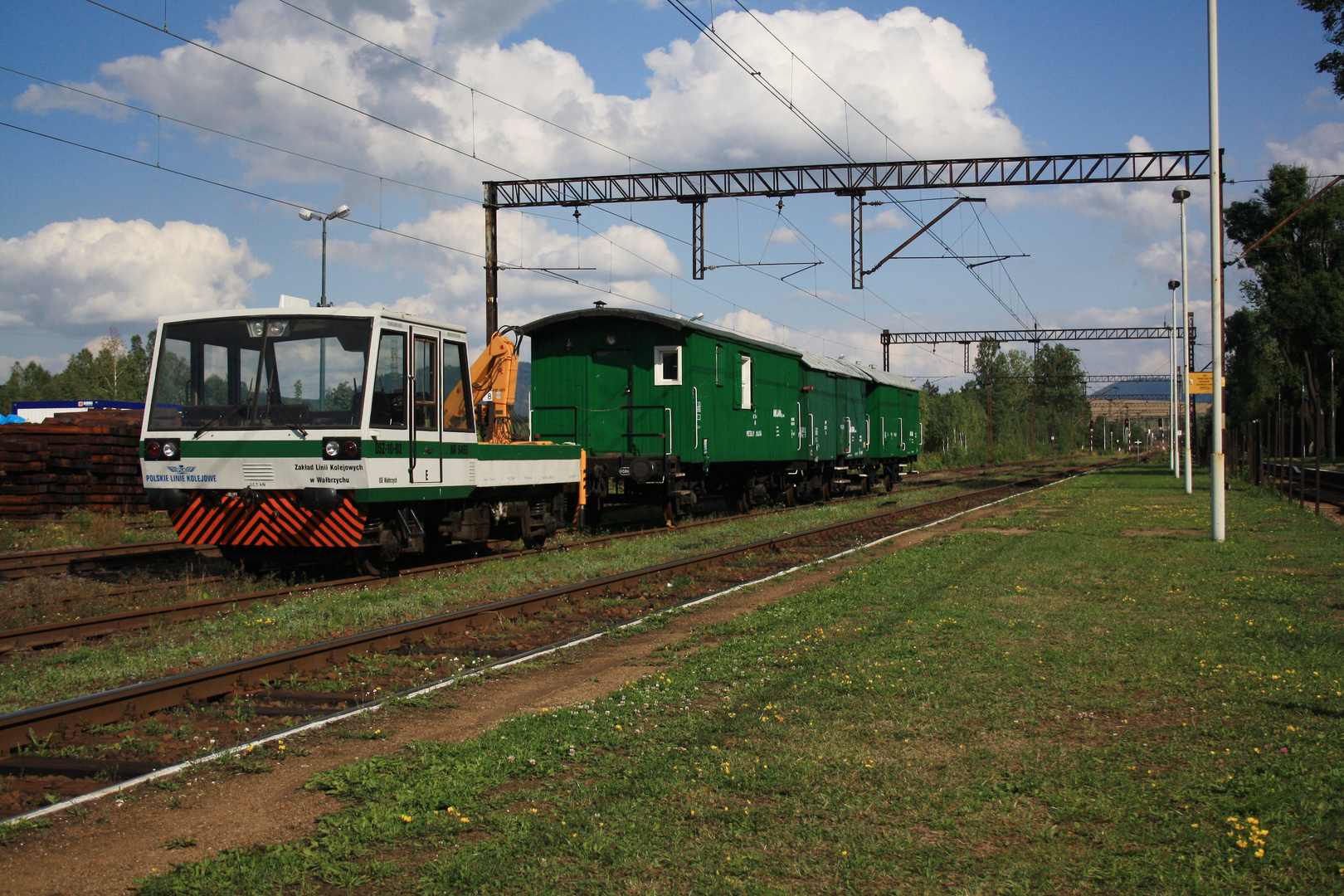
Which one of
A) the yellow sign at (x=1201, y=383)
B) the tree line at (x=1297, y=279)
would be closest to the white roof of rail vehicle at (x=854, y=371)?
the yellow sign at (x=1201, y=383)

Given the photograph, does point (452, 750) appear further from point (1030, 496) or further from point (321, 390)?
point (1030, 496)

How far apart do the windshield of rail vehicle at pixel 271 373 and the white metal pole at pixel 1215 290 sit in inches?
523

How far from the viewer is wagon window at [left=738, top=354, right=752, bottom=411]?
21266 mm

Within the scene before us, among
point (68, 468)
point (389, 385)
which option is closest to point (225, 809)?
point (389, 385)

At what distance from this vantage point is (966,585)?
454 inches

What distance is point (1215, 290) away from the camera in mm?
18156

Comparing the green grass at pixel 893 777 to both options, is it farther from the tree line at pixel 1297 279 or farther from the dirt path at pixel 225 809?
the tree line at pixel 1297 279

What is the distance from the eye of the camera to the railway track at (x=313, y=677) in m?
5.70

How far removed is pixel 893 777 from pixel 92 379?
109 metres

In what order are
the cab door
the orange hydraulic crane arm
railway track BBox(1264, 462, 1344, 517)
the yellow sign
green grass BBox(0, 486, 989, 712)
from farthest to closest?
the yellow sign < railway track BBox(1264, 462, 1344, 517) < the orange hydraulic crane arm < the cab door < green grass BBox(0, 486, 989, 712)

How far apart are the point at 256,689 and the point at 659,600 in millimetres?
5049

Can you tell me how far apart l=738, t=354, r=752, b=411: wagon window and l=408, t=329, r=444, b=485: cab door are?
9737 millimetres

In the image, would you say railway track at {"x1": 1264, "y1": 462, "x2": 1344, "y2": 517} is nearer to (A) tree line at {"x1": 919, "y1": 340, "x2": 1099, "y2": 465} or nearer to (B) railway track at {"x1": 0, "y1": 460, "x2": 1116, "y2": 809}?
(B) railway track at {"x1": 0, "y1": 460, "x2": 1116, "y2": 809}

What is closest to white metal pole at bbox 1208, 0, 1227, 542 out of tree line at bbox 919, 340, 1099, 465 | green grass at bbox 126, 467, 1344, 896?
green grass at bbox 126, 467, 1344, 896
